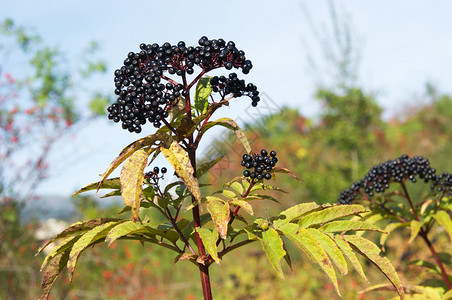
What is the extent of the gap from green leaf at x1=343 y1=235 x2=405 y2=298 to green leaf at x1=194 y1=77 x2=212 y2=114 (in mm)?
772

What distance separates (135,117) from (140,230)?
1.31 feet

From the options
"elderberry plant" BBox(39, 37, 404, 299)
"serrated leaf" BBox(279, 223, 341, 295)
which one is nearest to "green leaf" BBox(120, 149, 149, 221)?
"elderberry plant" BBox(39, 37, 404, 299)

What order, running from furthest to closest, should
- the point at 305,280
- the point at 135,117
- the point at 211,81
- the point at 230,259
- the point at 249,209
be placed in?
the point at 230,259
the point at 305,280
the point at 211,81
the point at 135,117
the point at 249,209

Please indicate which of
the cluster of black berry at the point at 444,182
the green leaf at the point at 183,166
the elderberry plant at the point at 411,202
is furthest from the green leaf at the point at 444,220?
the green leaf at the point at 183,166

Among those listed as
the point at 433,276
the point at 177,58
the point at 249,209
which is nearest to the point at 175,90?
the point at 177,58

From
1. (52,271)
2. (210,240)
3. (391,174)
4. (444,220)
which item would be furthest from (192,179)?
(391,174)

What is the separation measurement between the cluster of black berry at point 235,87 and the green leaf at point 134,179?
414 mm

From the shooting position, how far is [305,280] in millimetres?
6859

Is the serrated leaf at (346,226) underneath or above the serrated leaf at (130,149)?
underneath

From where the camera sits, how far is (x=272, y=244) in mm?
1530

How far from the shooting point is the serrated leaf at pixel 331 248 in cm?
151

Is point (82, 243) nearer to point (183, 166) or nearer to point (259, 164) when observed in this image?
point (183, 166)

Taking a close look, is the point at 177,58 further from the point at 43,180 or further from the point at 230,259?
the point at 230,259

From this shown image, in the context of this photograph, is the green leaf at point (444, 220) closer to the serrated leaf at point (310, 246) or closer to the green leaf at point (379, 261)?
the green leaf at point (379, 261)
